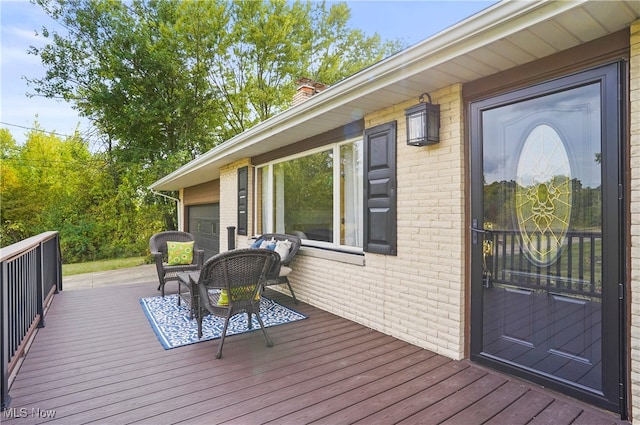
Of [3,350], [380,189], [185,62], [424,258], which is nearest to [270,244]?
[380,189]

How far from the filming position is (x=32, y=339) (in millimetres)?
3412

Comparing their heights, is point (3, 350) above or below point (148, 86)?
below

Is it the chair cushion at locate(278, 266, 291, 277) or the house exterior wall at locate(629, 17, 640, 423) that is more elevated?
the house exterior wall at locate(629, 17, 640, 423)

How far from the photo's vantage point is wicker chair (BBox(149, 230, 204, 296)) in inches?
209

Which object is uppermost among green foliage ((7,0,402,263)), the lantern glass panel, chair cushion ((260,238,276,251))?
green foliage ((7,0,402,263))

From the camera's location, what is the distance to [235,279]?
3.20m

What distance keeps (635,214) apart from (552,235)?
1.62 ft

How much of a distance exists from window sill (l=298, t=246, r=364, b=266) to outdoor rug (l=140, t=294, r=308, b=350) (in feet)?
2.61

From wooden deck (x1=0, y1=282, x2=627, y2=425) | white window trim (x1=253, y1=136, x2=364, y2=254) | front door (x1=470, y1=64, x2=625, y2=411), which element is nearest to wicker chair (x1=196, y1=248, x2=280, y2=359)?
wooden deck (x1=0, y1=282, x2=627, y2=425)

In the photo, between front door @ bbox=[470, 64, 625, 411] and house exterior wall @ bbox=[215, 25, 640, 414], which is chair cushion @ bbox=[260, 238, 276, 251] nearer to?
house exterior wall @ bbox=[215, 25, 640, 414]

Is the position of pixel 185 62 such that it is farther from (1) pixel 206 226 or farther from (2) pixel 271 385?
(2) pixel 271 385

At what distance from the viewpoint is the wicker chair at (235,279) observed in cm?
312

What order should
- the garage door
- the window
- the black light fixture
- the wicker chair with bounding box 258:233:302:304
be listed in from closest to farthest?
the black light fixture, the window, the wicker chair with bounding box 258:233:302:304, the garage door

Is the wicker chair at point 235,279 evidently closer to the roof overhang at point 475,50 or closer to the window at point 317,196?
the window at point 317,196
